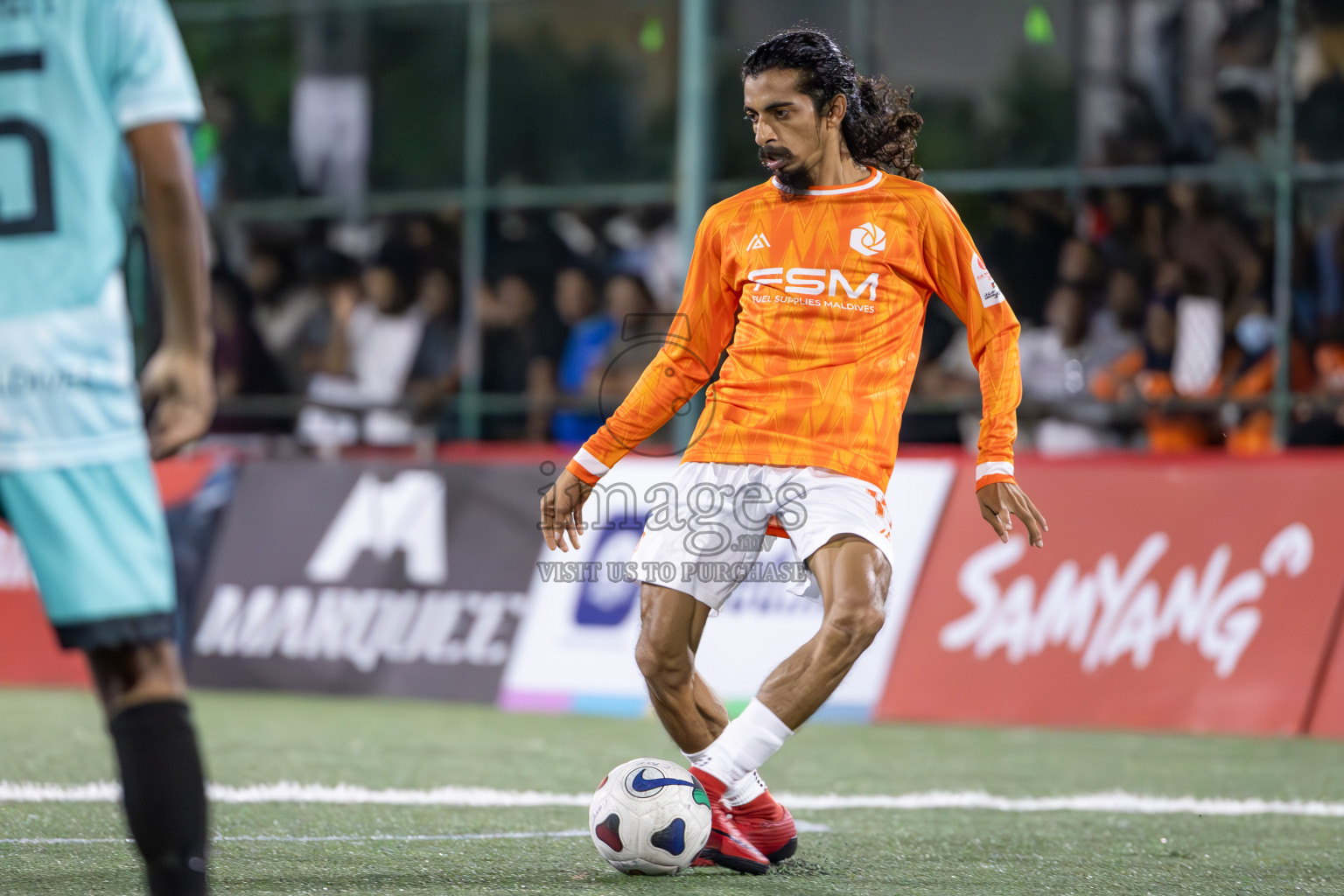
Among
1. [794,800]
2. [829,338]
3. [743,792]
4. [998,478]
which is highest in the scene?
[829,338]

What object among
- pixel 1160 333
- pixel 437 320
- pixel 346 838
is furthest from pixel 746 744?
pixel 437 320

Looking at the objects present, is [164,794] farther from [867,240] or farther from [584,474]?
[867,240]

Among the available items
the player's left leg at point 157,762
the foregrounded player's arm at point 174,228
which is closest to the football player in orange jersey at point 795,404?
the player's left leg at point 157,762

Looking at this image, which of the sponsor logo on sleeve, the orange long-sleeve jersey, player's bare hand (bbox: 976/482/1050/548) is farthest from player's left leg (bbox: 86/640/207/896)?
the sponsor logo on sleeve

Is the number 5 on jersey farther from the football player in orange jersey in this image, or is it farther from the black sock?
the football player in orange jersey

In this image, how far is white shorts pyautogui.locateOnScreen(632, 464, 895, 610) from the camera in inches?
186

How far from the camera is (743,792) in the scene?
15.5ft

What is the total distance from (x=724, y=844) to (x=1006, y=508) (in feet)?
3.67

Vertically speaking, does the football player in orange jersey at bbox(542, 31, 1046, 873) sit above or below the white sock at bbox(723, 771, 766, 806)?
above

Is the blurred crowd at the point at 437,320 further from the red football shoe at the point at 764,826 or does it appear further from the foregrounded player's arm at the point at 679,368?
the red football shoe at the point at 764,826

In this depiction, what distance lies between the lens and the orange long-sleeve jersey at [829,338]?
482 centimetres

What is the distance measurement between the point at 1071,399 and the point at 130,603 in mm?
9022

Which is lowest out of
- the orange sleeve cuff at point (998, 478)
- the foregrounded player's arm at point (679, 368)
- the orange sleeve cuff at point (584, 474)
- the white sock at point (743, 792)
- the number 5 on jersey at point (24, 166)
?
the white sock at point (743, 792)

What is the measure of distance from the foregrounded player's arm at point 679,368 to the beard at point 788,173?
0.23 m
